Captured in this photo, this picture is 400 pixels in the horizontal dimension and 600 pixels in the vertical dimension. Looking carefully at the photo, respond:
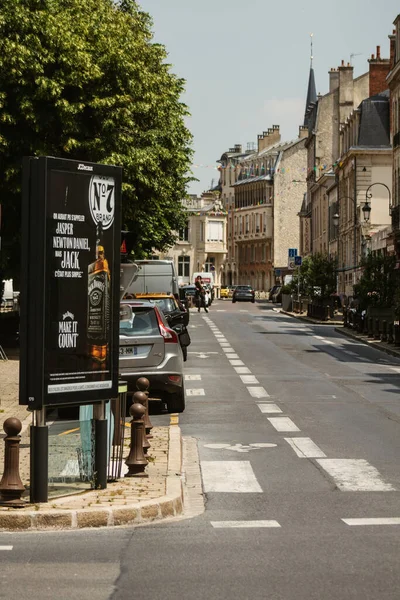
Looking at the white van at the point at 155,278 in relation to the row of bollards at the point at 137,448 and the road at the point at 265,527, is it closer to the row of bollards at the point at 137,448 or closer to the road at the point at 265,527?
the road at the point at 265,527

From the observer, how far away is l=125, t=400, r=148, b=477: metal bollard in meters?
11.4

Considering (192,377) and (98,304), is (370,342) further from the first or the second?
(98,304)

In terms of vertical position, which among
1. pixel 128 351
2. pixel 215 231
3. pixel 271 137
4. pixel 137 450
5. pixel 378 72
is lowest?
pixel 137 450

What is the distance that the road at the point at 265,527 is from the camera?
7332 mm

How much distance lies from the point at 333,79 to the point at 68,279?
9732 cm

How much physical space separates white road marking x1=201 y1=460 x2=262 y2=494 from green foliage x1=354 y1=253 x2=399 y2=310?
34934mm

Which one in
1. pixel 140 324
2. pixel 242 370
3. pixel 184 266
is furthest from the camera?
pixel 184 266

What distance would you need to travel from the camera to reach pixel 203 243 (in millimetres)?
152625

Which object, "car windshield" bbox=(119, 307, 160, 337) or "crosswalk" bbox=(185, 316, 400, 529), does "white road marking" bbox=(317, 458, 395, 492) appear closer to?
"crosswalk" bbox=(185, 316, 400, 529)

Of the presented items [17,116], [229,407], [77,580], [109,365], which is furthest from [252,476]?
[17,116]

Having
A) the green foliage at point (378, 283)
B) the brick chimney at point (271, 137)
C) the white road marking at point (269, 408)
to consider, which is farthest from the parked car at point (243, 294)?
the white road marking at point (269, 408)

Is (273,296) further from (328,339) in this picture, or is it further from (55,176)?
(55,176)

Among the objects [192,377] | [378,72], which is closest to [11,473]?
[192,377]

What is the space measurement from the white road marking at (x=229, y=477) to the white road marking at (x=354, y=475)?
2.56 ft
